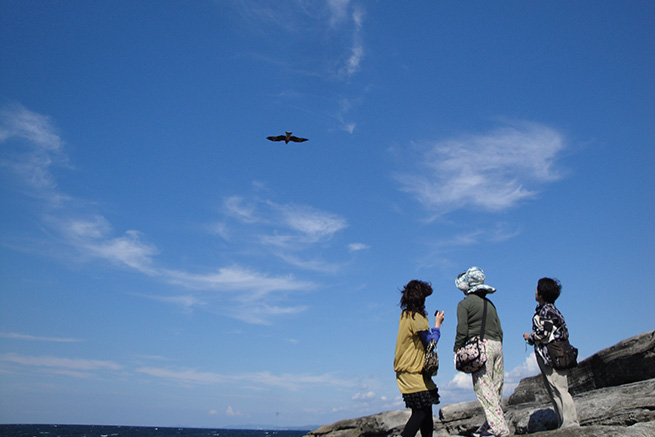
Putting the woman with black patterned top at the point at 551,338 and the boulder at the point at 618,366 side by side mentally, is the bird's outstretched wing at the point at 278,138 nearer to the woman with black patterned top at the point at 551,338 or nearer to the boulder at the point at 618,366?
the woman with black patterned top at the point at 551,338

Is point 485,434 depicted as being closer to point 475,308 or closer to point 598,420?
point 475,308

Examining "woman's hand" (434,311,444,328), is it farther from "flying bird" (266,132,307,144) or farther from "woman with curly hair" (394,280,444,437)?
"flying bird" (266,132,307,144)

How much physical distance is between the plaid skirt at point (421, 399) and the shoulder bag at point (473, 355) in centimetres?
61

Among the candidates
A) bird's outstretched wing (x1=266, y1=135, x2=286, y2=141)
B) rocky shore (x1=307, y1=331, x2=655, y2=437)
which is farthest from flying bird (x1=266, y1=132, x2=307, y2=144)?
rocky shore (x1=307, y1=331, x2=655, y2=437)

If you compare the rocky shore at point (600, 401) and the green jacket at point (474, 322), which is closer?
the green jacket at point (474, 322)

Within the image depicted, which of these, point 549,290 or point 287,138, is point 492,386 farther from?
point 287,138

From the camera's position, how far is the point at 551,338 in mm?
6199

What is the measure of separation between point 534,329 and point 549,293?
0.56 meters

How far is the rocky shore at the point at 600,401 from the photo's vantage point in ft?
21.5

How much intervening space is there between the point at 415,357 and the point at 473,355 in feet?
2.64

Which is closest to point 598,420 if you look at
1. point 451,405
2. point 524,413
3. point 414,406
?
point 524,413

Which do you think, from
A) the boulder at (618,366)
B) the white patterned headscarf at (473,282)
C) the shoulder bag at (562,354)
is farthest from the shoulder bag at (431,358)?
the boulder at (618,366)

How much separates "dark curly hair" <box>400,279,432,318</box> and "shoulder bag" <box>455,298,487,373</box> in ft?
2.45

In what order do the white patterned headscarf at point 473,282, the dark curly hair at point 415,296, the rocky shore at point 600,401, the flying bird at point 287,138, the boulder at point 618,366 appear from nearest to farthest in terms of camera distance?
the dark curly hair at point 415,296 < the white patterned headscarf at point 473,282 < the rocky shore at point 600,401 < the boulder at point 618,366 < the flying bird at point 287,138
